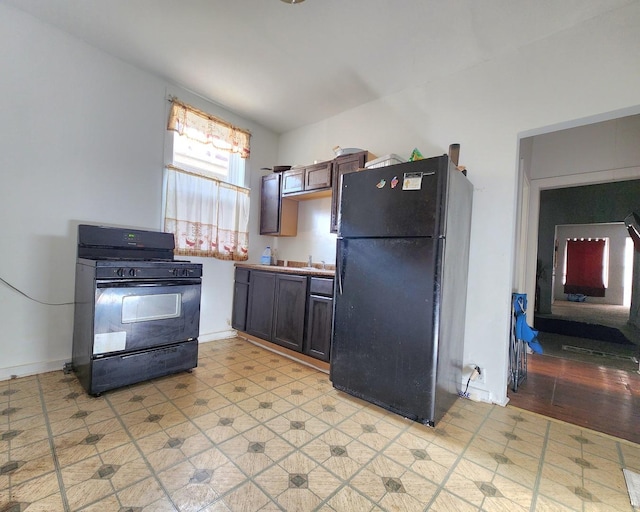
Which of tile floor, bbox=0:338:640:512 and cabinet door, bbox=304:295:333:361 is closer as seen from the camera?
tile floor, bbox=0:338:640:512

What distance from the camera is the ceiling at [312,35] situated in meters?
2.00

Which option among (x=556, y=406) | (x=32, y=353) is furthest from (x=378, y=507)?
(x=32, y=353)

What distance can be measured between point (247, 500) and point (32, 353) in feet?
7.69

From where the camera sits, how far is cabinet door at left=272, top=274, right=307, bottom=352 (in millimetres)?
2904

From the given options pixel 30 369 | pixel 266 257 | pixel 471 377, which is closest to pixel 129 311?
pixel 30 369

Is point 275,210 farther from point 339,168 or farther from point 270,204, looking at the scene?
point 339,168

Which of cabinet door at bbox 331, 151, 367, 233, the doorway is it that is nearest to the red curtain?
the doorway

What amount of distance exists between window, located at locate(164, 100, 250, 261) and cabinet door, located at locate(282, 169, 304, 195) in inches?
21.4

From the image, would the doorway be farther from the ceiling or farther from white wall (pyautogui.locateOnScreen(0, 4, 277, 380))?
white wall (pyautogui.locateOnScreen(0, 4, 277, 380))

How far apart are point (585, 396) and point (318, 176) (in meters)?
3.22

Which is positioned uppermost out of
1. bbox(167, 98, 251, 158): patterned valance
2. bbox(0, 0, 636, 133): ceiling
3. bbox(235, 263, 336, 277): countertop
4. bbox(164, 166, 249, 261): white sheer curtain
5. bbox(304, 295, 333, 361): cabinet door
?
bbox(0, 0, 636, 133): ceiling

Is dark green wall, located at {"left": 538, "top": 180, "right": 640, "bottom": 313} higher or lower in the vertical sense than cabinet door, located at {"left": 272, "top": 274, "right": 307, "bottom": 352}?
higher

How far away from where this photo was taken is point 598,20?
1957 millimetres

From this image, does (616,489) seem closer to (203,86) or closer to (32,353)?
(32,353)
